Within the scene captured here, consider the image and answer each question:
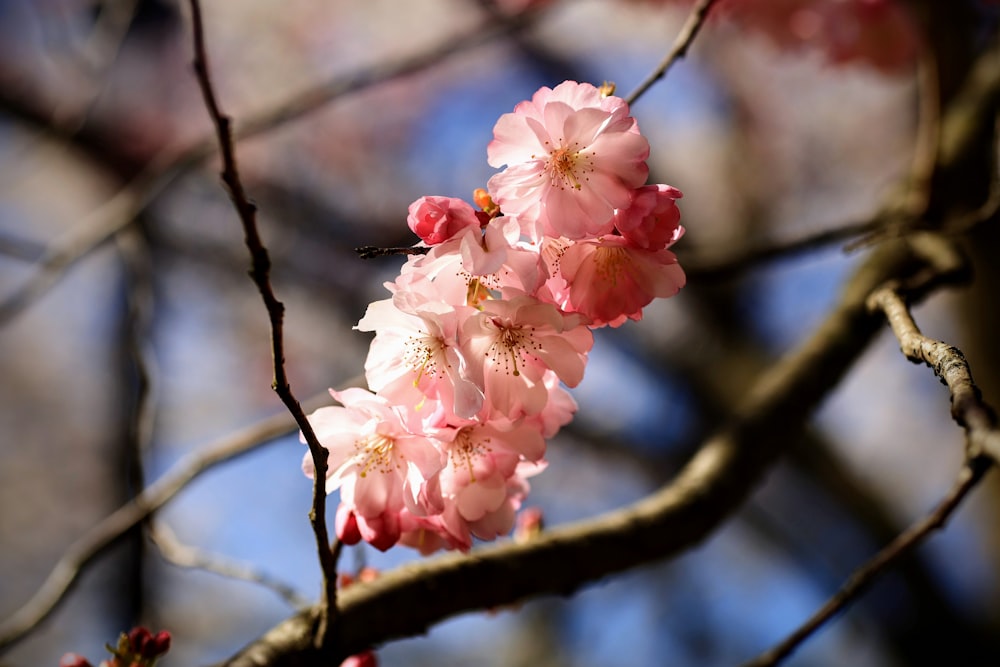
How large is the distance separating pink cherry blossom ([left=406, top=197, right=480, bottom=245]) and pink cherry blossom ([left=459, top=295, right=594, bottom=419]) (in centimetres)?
7

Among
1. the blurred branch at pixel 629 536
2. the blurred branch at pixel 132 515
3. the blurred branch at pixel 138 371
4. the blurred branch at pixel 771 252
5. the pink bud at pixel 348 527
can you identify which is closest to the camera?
the pink bud at pixel 348 527

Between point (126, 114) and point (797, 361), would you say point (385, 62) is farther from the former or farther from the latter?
point (126, 114)

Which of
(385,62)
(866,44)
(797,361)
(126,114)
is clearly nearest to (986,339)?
(866,44)

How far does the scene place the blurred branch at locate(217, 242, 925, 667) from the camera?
0.88 metres

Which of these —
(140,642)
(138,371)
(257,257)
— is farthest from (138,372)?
(257,257)

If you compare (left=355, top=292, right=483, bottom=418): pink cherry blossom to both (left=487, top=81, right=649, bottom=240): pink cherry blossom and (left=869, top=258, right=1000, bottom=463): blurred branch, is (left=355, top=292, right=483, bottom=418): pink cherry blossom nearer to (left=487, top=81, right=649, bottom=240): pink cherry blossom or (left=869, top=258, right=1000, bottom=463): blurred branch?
(left=487, top=81, right=649, bottom=240): pink cherry blossom

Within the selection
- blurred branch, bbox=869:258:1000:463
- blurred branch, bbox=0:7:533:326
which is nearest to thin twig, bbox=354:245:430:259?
blurred branch, bbox=869:258:1000:463

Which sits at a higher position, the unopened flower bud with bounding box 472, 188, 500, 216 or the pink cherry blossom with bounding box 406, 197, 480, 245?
the unopened flower bud with bounding box 472, 188, 500, 216

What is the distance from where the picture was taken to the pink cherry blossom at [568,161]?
0.65m

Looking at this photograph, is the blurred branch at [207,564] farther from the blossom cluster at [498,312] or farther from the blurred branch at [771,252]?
the blurred branch at [771,252]

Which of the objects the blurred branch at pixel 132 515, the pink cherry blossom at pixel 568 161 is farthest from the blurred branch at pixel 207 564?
the pink cherry blossom at pixel 568 161

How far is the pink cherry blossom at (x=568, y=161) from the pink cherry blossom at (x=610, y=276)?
0.09 feet

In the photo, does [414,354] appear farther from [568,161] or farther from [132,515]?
[132,515]

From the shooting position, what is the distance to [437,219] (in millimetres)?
631
